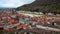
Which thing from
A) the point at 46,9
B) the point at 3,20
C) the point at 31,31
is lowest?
the point at 31,31

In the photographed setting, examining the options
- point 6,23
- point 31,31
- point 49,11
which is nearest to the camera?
point 31,31

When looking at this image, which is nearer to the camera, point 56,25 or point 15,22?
point 56,25

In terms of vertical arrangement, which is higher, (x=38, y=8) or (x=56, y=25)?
(x=38, y=8)

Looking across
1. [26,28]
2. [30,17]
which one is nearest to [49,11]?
[30,17]

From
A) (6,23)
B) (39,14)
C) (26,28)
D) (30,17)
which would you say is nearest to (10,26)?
(6,23)

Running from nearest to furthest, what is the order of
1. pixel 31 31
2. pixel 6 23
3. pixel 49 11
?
pixel 31 31, pixel 6 23, pixel 49 11

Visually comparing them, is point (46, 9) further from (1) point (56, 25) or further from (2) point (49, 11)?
(1) point (56, 25)
